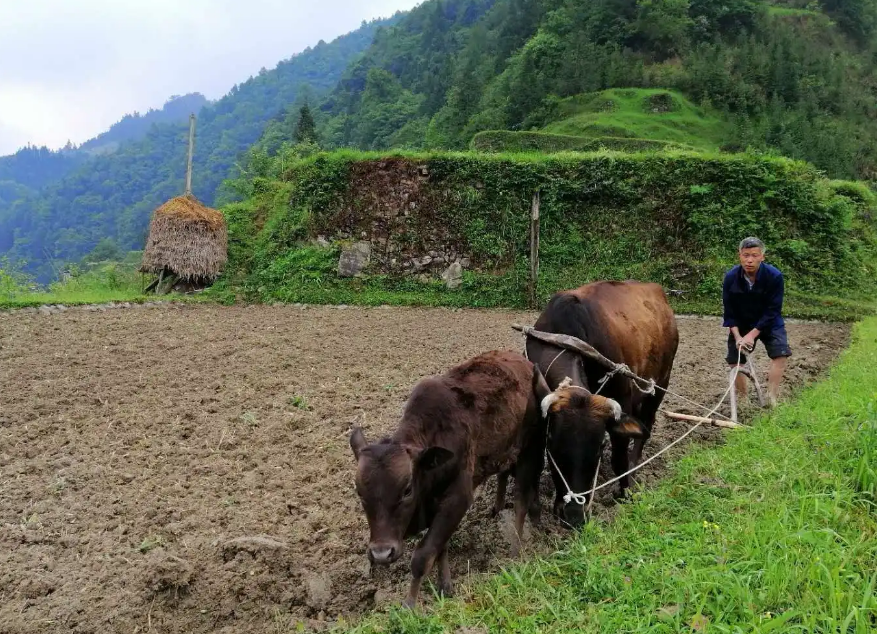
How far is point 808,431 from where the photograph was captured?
4594 millimetres

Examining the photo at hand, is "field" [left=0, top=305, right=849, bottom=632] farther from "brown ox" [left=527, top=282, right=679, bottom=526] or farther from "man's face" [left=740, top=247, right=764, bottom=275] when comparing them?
"man's face" [left=740, top=247, right=764, bottom=275]

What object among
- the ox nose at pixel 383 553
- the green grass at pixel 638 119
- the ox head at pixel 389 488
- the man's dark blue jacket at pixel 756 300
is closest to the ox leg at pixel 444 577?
the ox head at pixel 389 488

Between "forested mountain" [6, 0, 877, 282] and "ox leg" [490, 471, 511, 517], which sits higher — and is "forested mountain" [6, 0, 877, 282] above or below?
above

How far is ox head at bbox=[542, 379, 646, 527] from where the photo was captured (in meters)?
3.92

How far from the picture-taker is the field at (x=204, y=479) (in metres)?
3.62

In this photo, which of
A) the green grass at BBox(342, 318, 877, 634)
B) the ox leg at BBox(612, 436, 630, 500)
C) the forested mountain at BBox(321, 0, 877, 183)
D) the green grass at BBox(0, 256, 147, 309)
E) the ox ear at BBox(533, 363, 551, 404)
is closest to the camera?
the green grass at BBox(342, 318, 877, 634)

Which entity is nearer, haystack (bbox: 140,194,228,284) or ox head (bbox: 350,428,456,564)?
ox head (bbox: 350,428,456,564)

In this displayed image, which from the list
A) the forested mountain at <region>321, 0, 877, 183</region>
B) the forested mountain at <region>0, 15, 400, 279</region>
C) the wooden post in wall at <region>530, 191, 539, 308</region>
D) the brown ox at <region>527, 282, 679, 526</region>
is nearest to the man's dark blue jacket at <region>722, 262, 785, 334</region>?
the brown ox at <region>527, 282, 679, 526</region>

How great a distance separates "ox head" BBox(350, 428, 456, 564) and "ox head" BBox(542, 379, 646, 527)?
1015 millimetres

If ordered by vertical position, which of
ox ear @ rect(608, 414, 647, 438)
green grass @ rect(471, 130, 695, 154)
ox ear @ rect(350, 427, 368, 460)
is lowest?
ox ear @ rect(608, 414, 647, 438)

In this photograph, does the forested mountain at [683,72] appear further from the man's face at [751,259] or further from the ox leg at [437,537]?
the ox leg at [437,537]

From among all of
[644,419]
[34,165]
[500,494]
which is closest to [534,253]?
[644,419]

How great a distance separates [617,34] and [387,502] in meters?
65.2

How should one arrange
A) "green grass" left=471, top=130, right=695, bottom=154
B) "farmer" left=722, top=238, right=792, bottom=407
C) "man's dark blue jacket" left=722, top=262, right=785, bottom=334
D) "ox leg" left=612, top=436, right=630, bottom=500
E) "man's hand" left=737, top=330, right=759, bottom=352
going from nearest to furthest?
"ox leg" left=612, top=436, right=630, bottom=500
"man's hand" left=737, top=330, right=759, bottom=352
"farmer" left=722, top=238, right=792, bottom=407
"man's dark blue jacket" left=722, top=262, right=785, bottom=334
"green grass" left=471, top=130, right=695, bottom=154
